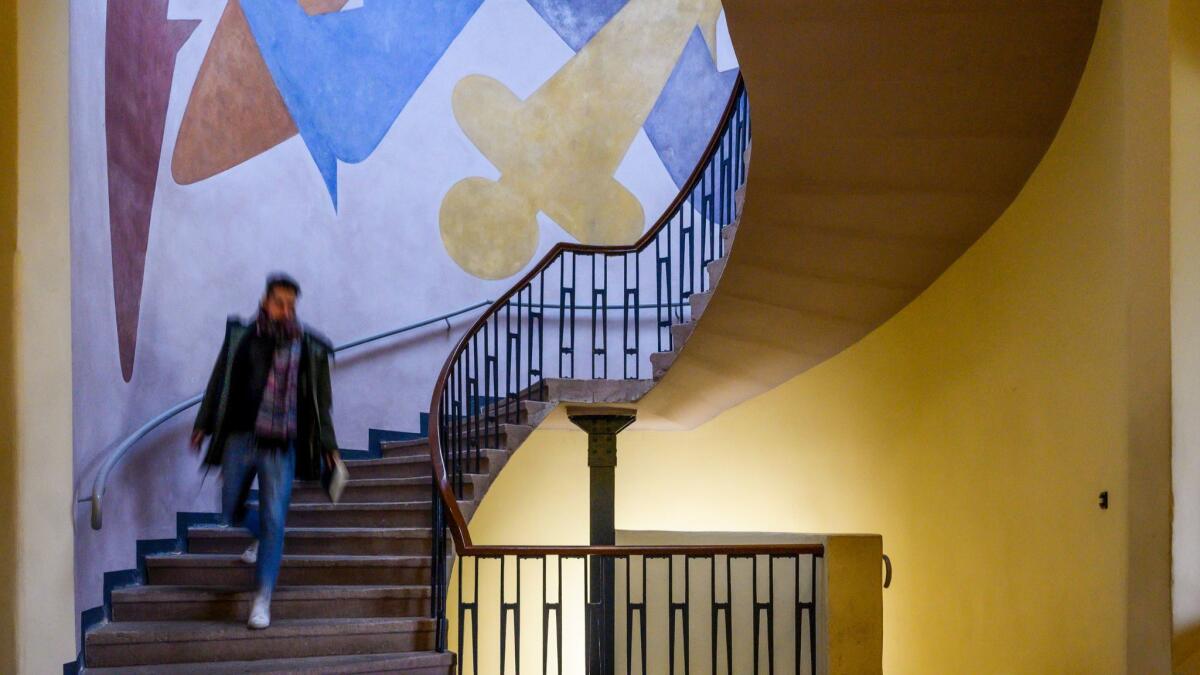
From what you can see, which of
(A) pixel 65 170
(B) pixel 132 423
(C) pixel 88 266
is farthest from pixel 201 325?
(A) pixel 65 170

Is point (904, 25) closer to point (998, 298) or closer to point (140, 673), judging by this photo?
point (998, 298)

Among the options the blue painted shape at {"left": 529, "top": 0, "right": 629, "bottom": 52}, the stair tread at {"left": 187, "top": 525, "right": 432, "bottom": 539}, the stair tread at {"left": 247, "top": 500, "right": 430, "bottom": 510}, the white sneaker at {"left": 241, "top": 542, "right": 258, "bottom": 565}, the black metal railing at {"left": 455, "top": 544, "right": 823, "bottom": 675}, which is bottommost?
the black metal railing at {"left": 455, "top": 544, "right": 823, "bottom": 675}

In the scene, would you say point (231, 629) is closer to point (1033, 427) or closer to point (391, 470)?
point (391, 470)

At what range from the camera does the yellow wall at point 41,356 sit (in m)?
3.08

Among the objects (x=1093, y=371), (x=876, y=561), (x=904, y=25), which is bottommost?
(x=876, y=561)

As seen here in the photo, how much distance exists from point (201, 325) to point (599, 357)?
3035 mm

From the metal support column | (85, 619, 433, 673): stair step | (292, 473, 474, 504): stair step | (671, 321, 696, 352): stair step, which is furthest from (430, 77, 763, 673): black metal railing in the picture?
(85, 619, 433, 673): stair step

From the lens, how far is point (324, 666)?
167 inches

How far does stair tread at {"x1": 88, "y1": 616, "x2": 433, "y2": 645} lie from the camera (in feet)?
14.3

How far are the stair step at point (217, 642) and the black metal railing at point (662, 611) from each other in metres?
0.51

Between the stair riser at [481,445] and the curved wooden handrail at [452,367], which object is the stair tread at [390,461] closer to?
the stair riser at [481,445]

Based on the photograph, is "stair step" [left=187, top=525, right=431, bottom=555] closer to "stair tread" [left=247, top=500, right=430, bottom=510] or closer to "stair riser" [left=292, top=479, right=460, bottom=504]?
"stair tread" [left=247, top=500, right=430, bottom=510]

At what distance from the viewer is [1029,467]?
426 cm

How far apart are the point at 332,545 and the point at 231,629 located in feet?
3.10
